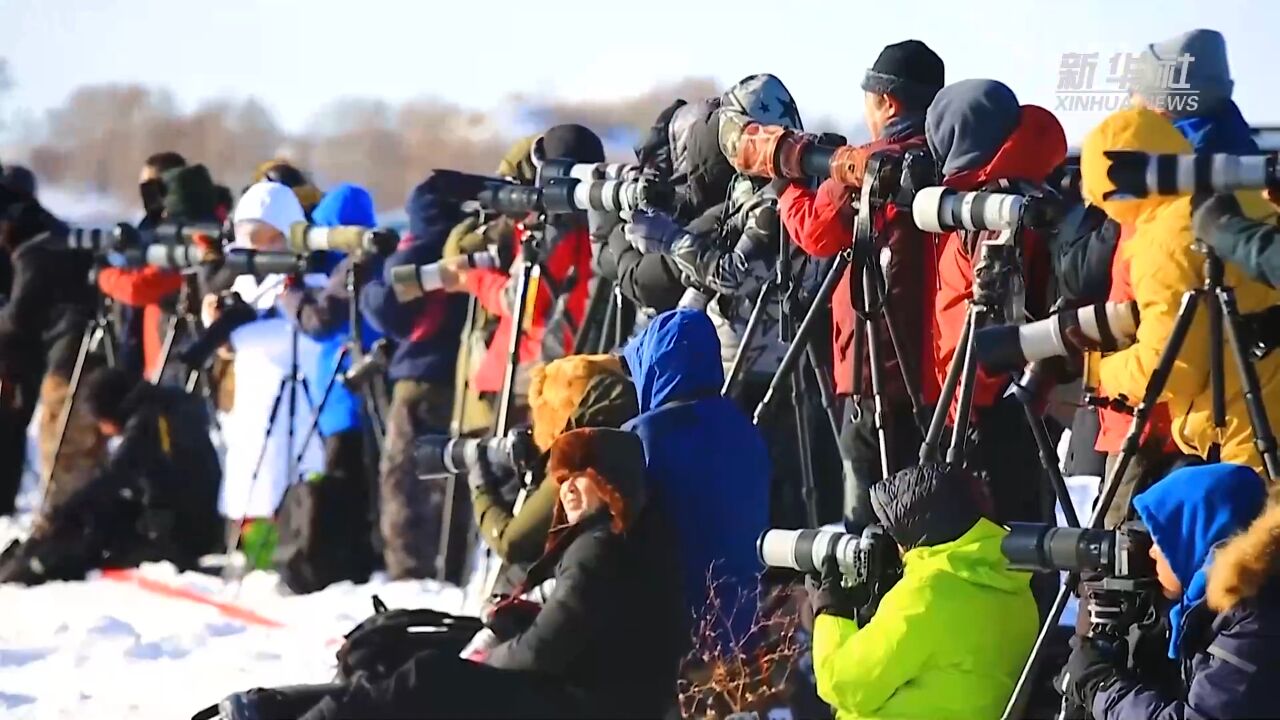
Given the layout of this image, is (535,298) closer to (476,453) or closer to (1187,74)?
(476,453)

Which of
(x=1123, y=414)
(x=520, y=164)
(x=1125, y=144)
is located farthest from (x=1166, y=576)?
(x=520, y=164)

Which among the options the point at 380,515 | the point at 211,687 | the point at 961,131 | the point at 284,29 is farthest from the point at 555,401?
the point at 284,29

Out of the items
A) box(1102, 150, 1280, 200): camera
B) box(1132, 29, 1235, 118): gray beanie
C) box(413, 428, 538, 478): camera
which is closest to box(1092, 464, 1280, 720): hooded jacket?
box(1102, 150, 1280, 200): camera

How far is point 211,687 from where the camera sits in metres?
5.68

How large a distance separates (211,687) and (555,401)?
1751mm

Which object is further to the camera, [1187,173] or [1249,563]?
Answer: [1187,173]

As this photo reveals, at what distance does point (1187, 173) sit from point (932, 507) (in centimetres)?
77

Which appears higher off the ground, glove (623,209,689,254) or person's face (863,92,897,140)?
person's face (863,92,897,140)

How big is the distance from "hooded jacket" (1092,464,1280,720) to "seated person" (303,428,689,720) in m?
0.84

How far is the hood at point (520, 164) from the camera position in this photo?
641cm

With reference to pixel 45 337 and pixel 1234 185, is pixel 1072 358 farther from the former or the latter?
pixel 45 337

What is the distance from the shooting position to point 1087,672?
11.1 feet

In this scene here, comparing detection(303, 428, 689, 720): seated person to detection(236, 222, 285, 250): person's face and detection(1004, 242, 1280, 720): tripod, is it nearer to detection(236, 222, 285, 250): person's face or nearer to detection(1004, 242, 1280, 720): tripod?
detection(1004, 242, 1280, 720): tripod

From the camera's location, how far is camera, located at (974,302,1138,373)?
4.08 meters
